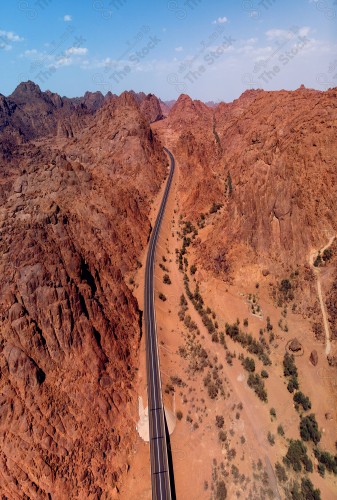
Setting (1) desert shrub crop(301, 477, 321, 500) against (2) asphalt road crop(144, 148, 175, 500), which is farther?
(2) asphalt road crop(144, 148, 175, 500)

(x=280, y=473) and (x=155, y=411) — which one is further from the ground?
(x=155, y=411)

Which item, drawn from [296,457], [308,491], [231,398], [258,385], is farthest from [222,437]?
[308,491]

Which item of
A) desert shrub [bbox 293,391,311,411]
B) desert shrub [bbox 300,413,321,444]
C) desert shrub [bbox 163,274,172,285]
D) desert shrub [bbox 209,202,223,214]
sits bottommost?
desert shrub [bbox 300,413,321,444]

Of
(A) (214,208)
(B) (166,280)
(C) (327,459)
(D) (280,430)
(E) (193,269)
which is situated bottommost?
(C) (327,459)

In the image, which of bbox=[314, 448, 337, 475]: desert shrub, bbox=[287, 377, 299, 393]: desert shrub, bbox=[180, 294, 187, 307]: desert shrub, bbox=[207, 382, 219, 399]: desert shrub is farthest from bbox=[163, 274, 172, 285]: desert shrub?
bbox=[314, 448, 337, 475]: desert shrub

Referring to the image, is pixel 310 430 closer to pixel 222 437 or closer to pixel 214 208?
pixel 222 437

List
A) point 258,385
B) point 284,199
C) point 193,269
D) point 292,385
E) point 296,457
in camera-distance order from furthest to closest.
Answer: point 193,269, point 284,199, point 258,385, point 292,385, point 296,457

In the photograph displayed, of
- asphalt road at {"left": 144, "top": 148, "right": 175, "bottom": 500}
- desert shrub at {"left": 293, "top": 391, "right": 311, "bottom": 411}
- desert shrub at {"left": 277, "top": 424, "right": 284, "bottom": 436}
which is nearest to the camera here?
asphalt road at {"left": 144, "top": 148, "right": 175, "bottom": 500}

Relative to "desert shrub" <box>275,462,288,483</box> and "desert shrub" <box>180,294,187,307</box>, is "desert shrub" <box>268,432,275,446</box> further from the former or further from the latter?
"desert shrub" <box>180,294,187,307</box>

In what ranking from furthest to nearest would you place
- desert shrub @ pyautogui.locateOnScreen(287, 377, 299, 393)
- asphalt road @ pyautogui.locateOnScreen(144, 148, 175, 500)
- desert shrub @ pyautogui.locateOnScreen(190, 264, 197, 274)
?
1. desert shrub @ pyautogui.locateOnScreen(190, 264, 197, 274)
2. desert shrub @ pyautogui.locateOnScreen(287, 377, 299, 393)
3. asphalt road @ pyautogui.locateOnScreen(144, 148, 175, 500)
